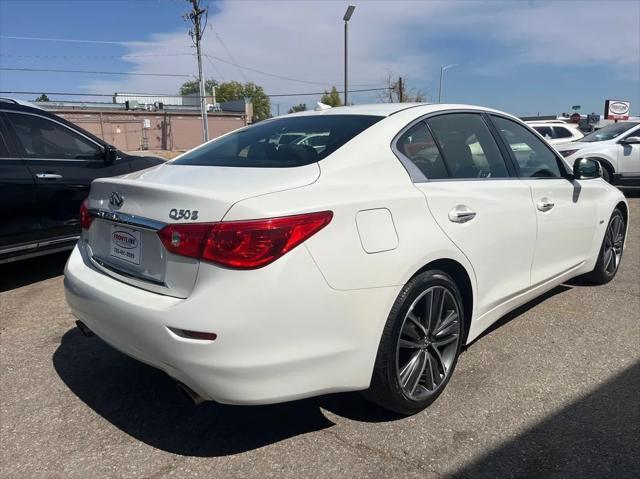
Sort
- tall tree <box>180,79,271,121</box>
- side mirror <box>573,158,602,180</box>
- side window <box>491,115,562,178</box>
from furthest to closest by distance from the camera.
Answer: tall tree <box>180,79,271,121</box>, side mirror <box>573,158,602,180</box>, side window <box>491,115,562,178</box>

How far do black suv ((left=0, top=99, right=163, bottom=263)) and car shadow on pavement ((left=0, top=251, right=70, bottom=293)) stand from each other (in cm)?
48

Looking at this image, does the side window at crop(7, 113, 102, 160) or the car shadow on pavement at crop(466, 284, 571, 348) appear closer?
the car shadow on pavement at crop(466, 284, 571, 348)

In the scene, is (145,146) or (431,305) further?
(145,146)

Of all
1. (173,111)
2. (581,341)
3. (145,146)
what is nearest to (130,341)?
(581,341)

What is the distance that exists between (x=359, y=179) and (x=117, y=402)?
1841mm

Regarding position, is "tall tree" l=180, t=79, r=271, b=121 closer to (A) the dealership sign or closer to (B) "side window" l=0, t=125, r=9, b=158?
(A) the dealership sign

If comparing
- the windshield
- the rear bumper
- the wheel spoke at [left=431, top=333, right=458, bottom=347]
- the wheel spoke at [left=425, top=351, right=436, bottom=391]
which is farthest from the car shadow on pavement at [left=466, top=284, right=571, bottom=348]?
the windshield

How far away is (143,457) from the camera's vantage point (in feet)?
8.34

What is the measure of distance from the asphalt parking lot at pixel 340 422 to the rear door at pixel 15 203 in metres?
1.34

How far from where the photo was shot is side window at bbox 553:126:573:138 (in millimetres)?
14947

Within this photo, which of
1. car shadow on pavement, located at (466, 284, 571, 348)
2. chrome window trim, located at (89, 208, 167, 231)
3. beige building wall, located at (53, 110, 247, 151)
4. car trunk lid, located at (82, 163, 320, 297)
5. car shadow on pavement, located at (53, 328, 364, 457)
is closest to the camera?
car trunk lid, located at (82, 163, 320, 297)

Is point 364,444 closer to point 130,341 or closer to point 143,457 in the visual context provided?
point 143,457

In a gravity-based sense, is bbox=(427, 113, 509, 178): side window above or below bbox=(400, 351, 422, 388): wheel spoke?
above

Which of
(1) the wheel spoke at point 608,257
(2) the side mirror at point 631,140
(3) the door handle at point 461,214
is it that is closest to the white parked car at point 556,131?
(2) the side mirror at point 631,140
